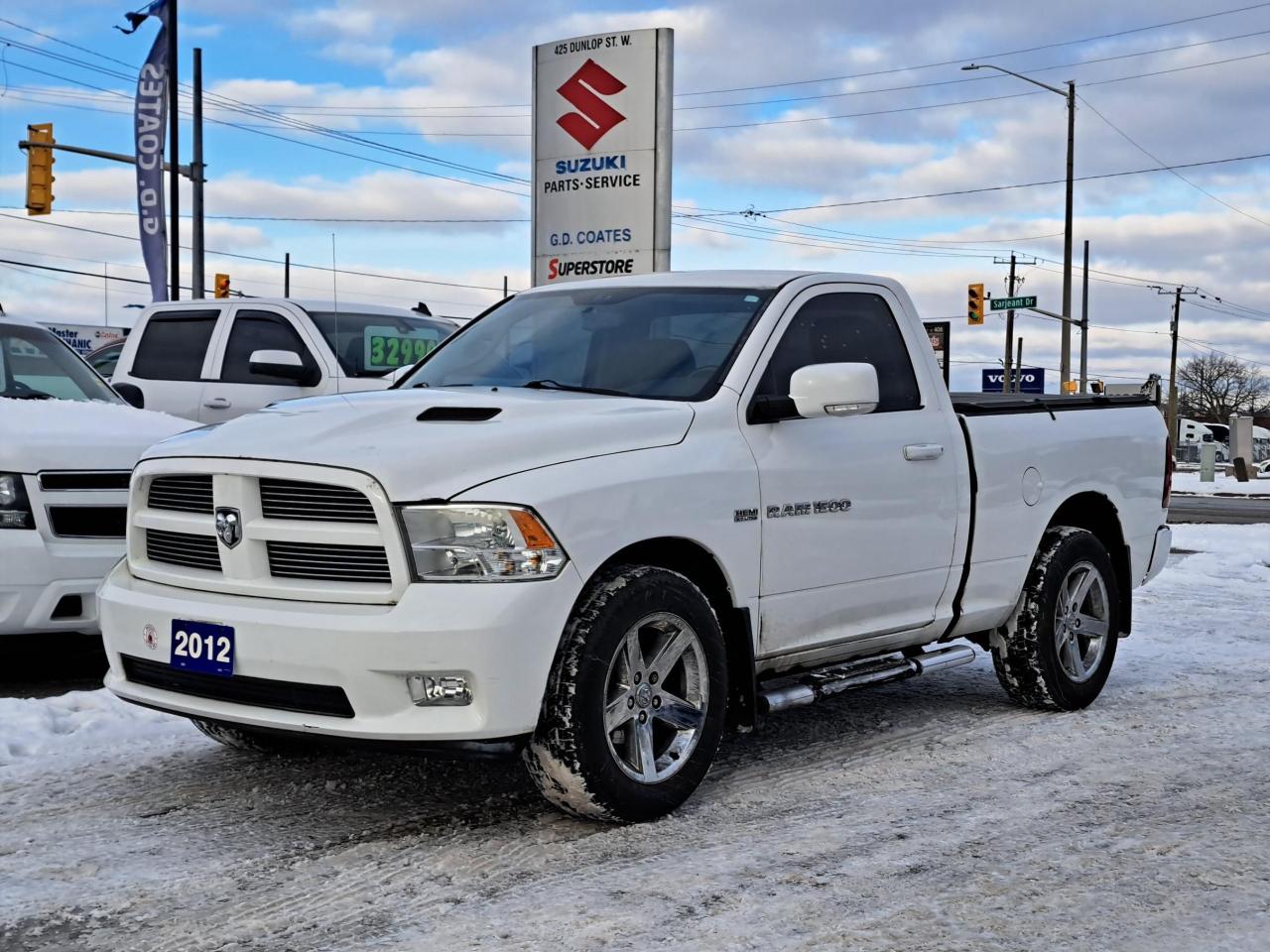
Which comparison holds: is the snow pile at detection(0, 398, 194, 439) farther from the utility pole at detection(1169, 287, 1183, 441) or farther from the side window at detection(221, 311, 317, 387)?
the utility pole at detection(1169, 287, 1183, 441)

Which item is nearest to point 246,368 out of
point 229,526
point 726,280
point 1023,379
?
point 726,280

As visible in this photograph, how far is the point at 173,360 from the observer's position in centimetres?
1236

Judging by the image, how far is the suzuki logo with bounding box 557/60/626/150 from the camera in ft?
48.0

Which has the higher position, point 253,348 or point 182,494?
point 253,348

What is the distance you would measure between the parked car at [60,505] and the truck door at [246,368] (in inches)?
161

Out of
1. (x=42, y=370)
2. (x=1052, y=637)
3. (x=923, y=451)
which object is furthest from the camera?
(x=42, y=370)

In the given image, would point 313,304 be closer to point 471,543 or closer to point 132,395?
point 132,395

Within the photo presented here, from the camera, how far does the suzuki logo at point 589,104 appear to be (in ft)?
48.0

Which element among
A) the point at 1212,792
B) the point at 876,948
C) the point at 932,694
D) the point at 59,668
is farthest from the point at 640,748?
the point at 59,668

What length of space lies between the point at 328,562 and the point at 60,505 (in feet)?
9.90

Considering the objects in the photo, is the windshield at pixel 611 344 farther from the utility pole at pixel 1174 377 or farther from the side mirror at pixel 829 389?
the utility pole at pixel 1174 377

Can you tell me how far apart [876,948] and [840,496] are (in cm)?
215

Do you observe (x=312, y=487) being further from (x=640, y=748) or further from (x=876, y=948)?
(x=876, y=948)

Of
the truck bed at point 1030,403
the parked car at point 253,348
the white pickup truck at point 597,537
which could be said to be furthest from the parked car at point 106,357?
the truck bed at point 1030,403
